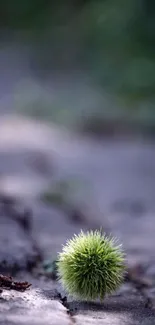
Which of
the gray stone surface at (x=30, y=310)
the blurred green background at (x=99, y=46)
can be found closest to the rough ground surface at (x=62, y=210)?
the gray stone surface at (x=30, y=310)

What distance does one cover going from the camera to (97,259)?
2.75 m

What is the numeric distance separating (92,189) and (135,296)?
3.20 m

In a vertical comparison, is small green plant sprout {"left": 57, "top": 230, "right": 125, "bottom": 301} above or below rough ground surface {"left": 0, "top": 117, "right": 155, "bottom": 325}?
below

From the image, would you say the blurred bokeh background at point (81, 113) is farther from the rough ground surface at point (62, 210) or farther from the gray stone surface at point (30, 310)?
the gray stone surface at point (30, 310)

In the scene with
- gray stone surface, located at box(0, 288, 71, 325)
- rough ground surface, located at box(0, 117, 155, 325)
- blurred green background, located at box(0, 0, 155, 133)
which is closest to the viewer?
gray stone surface, located at box(0, 288, 71, 325)

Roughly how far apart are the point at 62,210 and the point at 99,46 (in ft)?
27.5

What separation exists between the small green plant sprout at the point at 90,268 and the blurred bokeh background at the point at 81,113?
132 centimetres

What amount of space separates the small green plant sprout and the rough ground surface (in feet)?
0.23

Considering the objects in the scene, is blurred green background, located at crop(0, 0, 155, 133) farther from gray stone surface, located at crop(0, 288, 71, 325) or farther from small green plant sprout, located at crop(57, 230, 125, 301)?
gray stone surface, located at crop(0, 288, 71, 325)

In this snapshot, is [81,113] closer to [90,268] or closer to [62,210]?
[62,210]

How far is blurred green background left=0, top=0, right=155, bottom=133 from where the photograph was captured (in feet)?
33.9

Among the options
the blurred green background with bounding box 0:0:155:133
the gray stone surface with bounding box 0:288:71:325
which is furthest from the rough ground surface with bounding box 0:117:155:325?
the blurred green background with bounding box 0:0:155:133

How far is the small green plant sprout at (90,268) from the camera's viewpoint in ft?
8.96

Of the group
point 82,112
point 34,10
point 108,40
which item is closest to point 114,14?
point 108,40
